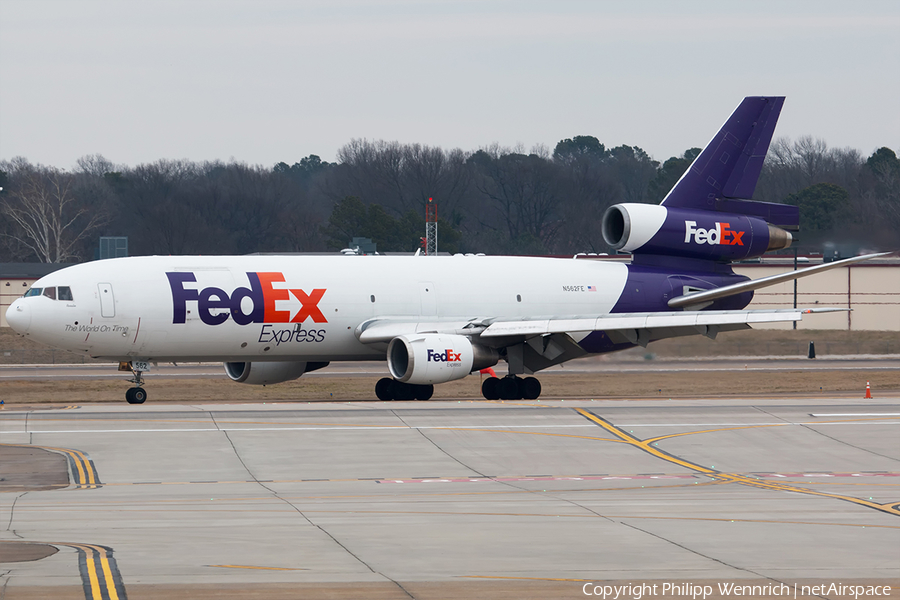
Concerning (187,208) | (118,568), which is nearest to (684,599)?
(118,568)

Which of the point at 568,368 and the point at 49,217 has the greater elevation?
the point at 49,217

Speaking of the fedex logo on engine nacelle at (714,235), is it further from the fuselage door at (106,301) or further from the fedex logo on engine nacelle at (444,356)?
the fuselage door at (106,301)

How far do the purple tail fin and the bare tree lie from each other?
3069 inches

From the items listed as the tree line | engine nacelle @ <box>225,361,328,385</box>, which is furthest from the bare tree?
engine nacelle @ <box>225,361,328,385</box>

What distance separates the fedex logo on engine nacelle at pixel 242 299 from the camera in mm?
35531

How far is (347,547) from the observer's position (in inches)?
594

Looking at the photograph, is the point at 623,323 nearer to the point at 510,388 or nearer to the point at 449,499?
the point at 510,388

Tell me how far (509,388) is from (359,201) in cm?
7543

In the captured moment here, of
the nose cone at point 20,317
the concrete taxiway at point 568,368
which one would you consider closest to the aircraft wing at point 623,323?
the concrete taxiway at point 568,368

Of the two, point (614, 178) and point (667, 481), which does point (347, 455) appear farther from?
point (614, 178)

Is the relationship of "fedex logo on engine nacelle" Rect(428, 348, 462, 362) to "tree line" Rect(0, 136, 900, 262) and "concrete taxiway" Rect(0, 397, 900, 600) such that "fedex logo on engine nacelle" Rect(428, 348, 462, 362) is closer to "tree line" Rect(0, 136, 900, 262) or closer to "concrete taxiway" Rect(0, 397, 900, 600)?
"concrete taxiway" Rect(0, 397, 900, 600)

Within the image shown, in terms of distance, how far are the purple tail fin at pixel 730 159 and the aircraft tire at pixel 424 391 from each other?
1128 centimetres

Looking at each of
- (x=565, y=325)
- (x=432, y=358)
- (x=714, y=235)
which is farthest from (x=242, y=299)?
(x=714, y=235)

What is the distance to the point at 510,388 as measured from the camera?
38.9m
